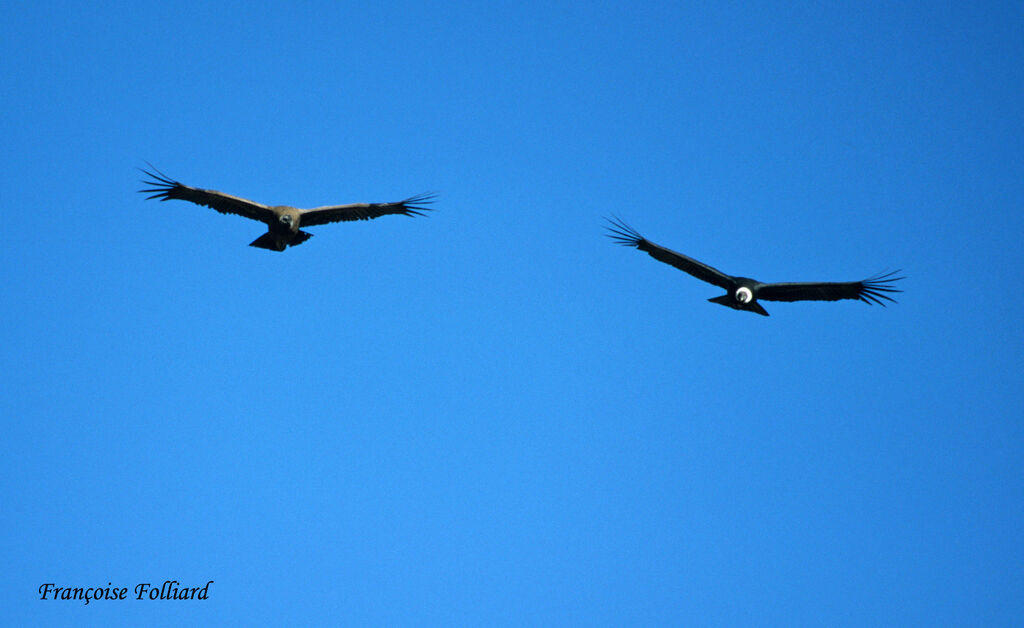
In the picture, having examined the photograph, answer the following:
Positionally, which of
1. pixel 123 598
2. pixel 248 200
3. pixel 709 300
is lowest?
pixel 123 598

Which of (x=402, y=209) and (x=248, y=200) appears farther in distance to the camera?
(x=402, y=209)

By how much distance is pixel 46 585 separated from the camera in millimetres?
28172

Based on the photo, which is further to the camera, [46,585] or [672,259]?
[46,585]

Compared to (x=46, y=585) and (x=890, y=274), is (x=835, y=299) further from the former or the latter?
(x=46, y=585)

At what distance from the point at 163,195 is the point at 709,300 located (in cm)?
1465

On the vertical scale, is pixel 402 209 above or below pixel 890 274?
above

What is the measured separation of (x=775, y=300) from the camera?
26875 mm

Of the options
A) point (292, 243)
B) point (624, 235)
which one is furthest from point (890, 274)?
point (292, 243)

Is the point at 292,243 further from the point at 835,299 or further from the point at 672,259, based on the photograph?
the point at 835,299

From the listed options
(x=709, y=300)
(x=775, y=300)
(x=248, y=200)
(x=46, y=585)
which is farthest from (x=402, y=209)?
(x=46, y=585)

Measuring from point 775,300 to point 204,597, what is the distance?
1841 cm

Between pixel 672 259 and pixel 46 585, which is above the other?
pixel 672 259

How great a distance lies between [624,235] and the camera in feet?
86.2

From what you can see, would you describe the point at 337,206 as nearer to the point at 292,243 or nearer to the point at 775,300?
the point at 292,243
